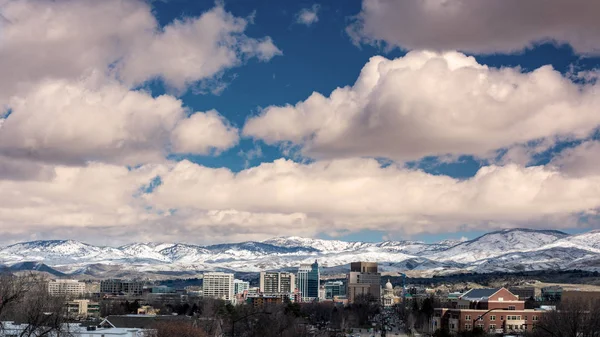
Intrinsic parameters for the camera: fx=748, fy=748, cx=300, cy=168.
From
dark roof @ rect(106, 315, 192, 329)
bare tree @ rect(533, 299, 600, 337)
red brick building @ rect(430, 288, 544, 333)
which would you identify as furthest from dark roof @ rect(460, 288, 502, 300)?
dark roof @ rect(106, 315, 192, 329)

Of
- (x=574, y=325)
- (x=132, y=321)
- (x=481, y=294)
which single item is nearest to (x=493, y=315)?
(x=481, y=294)

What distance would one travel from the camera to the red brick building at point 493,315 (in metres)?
157

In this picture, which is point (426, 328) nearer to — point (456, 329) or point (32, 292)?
point (456, 329)

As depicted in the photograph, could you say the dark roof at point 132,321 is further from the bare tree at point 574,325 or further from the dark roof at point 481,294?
the dark roof at point 481,294

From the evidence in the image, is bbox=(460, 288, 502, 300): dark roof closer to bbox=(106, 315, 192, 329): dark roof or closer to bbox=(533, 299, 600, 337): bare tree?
bbox=(533, 299, 600, 337): bare tree

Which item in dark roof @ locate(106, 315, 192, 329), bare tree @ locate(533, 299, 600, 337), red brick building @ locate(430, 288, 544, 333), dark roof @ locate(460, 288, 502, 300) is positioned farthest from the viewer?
dark roof @ locate(460, 288, 502, 300)

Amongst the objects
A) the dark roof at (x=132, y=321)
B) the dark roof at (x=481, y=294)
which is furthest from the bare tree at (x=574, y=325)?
the dark roof at (x=132, y=321)

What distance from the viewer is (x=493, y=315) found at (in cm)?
15762

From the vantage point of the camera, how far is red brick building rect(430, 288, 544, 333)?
516 ft

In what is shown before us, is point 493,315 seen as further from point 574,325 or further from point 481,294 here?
point 574,325

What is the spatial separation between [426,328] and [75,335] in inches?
4095

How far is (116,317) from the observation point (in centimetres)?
13262

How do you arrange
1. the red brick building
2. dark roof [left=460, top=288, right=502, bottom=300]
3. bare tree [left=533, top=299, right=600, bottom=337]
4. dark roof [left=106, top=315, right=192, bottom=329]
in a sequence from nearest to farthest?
bare tree [left=533, top=299, right=600, bottom=337] → dark roof [left=106, top=315, right=192, bottom=329] → the red brick building → dark roof [left=460, top=288, right=502, bottom=300]

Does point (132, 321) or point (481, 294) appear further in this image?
point (481, 294)
